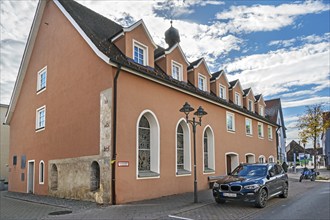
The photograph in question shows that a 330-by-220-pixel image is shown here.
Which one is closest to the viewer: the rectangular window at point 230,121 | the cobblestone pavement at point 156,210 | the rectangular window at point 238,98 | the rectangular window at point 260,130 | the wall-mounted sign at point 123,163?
the cobblestone pavement at point 156,210

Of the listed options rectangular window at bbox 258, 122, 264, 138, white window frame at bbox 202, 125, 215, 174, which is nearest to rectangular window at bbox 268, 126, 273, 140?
rectangular window at bbox 258, 122, 264, 138

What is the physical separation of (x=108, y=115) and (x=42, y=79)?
361 inches

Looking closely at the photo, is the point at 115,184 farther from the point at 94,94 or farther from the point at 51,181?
the point at 51,181

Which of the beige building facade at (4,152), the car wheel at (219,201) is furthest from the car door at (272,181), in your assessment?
the beige building facade at (4,152)

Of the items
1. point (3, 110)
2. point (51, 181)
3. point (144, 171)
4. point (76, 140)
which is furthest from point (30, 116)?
point (3, 110)

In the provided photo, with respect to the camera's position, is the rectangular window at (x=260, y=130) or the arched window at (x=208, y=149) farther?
the rectangular window at (x=260, y=130)

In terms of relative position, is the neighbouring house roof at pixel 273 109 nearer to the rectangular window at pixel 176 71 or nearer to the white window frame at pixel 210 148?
the white window frame at pixel 210 148

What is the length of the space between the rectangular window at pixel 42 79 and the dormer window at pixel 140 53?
22.8 feet

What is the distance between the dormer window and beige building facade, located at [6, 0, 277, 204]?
52 mm

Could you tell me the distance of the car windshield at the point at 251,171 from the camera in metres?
12.5

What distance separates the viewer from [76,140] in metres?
14.9

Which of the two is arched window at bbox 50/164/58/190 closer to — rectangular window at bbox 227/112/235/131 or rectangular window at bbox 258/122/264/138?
rectangular window at bbox 227/112/235/131

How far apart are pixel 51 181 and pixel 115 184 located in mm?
6495

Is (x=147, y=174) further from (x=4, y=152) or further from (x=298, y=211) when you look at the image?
(x=4, y=152)
